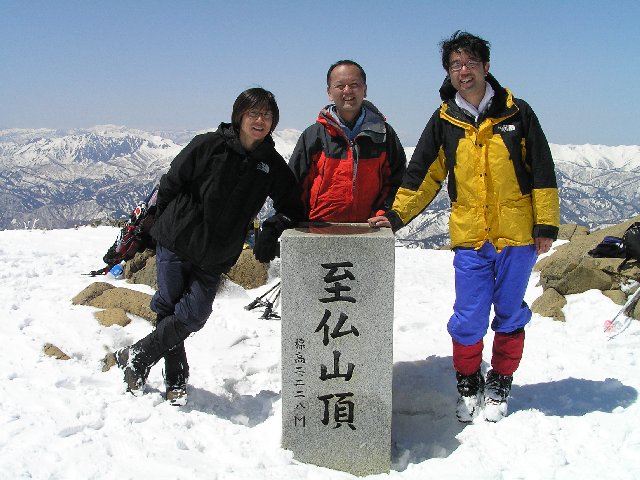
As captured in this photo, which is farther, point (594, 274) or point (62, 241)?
point (62, 241)

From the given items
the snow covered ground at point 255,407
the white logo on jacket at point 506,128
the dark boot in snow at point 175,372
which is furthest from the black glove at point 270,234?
the white logo on jacket at point 506,128

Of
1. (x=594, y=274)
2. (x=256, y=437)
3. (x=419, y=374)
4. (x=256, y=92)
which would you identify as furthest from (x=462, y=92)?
(x=594, y=274)

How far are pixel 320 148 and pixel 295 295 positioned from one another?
1.50 meters

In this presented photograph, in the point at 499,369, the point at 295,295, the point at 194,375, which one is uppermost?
the point at 295,295

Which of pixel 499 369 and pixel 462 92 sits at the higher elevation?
pixel 462 92

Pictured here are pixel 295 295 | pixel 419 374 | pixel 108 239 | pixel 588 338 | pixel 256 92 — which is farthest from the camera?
pixel 108 239

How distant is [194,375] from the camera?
16.9 ft

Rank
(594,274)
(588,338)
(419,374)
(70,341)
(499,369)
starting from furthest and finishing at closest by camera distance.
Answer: (594,274) → (588,338) → (70,341) → (419,374) → (499,369)

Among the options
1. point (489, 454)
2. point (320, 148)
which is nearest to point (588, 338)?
point (489, 454)

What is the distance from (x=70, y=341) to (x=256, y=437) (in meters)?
2.79

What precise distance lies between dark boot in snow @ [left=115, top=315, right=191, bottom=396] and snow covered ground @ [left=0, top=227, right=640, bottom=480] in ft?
0.52

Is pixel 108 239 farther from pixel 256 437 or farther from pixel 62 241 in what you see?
pixel 256 437

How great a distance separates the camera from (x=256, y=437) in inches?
158

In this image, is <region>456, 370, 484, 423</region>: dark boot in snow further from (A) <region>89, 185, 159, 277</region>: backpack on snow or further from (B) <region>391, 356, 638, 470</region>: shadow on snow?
(A) <region>89, 185, 159, 277</region>: backpack on snow
